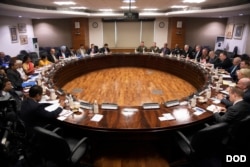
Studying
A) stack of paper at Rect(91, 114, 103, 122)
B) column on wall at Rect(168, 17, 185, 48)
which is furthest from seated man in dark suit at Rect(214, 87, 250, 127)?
column on wall at Rect(168, 17, 185, 48)

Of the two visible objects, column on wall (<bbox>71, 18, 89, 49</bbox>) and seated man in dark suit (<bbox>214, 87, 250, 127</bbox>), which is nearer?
seated man in dark suit (<bbox>214, 87, 250, 127</bbox>)

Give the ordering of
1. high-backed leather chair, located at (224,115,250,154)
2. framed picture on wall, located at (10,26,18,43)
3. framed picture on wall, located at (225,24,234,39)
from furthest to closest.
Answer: framed picture on wall, located at (225,24,234,39) < framed picture on wall, located at (10,26,18,43) < high-backed leather chair, located at (224,115,250,154)

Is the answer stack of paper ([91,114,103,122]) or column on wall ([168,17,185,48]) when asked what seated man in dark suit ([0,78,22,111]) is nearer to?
stack of paper ([91,114,103,122])

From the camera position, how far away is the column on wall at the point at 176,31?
36.2 feet

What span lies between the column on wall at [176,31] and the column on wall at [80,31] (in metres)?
5.06

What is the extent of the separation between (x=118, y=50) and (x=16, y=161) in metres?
9.85

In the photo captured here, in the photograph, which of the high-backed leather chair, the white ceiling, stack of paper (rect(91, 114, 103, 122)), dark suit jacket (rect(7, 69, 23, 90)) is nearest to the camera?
the high-backed leather chair

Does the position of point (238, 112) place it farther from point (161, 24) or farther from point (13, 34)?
point (13, 34)

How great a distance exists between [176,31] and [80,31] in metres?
5.78

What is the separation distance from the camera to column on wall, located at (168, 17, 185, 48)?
435 inches

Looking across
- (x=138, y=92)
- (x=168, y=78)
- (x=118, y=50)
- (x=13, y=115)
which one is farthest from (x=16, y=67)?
(x=118, y=50)

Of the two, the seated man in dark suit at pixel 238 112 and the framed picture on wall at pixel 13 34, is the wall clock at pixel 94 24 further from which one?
A: the seated man in dark suit at pixel 238 112

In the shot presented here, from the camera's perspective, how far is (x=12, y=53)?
30.9ft

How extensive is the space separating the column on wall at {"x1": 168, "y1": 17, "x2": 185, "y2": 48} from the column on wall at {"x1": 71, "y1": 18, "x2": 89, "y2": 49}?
199 inches
